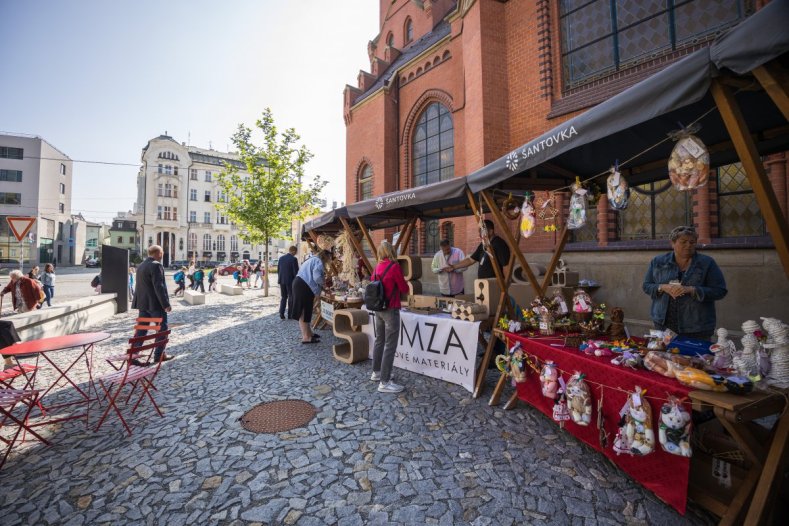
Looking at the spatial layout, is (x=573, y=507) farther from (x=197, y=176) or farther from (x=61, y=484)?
(x=197, y=176)

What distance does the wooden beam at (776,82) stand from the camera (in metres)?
1.79

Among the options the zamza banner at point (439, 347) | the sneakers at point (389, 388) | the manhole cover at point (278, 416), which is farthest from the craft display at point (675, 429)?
the manhole cover at point (278, 416)

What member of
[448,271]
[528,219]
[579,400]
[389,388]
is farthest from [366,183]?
[579,400]

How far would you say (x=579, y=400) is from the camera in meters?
2.75

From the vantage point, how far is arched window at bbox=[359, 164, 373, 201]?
1672cm

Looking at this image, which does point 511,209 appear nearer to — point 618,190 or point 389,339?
point 618,190

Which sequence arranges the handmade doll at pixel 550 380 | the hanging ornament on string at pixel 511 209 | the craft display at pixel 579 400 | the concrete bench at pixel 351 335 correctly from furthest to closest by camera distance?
the concrete bench at pixel 351 335 < the hanging ornament on string at pixel 511 209 < the handmade doll at pixel 550 380 < the craft display at pixel 579 400

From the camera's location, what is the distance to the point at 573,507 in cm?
236

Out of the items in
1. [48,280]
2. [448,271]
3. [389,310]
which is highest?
[448,271]

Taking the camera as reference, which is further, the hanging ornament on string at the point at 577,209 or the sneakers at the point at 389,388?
the sneakers at the point at 389,388

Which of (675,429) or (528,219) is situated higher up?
(528,219)

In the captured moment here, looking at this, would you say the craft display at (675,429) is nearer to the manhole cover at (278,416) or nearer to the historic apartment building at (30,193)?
the manhole cover at (278,416)

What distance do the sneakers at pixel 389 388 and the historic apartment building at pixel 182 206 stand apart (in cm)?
5108

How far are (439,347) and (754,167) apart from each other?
3631 mm
